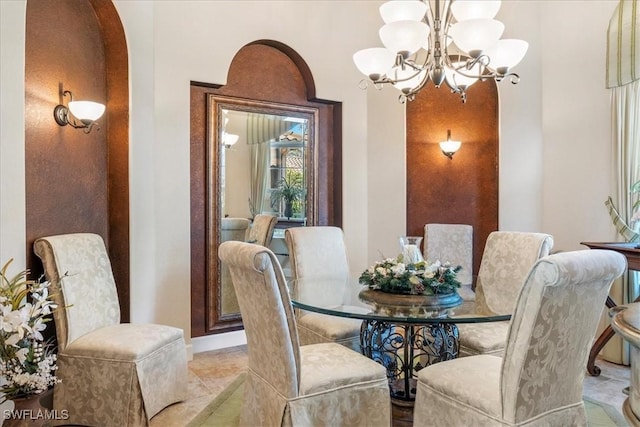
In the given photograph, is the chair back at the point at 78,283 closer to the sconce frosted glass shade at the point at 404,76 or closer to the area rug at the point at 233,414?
the area rug at the point at 233,414

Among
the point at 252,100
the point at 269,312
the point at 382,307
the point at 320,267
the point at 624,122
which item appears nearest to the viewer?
the point at 269,312

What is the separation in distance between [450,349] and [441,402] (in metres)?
0.70

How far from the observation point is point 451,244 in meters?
4.65

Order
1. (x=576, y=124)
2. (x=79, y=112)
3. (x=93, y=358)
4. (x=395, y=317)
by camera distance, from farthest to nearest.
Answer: (x=576, y=124) → (x=79, y=112) → (x=93, y=358) → (x=395, y=317)

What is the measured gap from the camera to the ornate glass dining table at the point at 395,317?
216cm

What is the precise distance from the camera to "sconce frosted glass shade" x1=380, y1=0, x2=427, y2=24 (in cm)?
270

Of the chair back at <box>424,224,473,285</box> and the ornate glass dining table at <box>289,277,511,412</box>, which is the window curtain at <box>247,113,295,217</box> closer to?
the ornate glass dining table at <box>289,277,511,412</box>

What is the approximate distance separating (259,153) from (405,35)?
1980mm

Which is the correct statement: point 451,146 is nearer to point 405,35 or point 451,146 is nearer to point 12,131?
point 405,35

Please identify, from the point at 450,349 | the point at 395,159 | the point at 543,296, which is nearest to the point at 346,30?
the point at 395,159

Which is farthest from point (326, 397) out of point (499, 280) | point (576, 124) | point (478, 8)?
point (576, 124)

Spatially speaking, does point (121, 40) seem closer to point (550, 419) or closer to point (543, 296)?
point (543, 296)

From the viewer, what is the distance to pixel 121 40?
3.29 metres

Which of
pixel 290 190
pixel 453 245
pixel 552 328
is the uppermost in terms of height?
pixel 290 190
